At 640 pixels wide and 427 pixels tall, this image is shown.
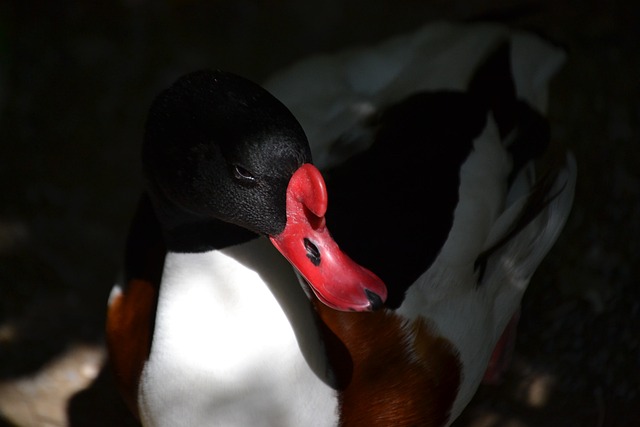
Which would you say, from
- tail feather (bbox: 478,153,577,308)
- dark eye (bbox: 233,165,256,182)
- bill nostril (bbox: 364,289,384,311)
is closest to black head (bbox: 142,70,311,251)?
dark eye (bbox: 233,165,256,182)

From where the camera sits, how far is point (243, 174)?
1.41 metres

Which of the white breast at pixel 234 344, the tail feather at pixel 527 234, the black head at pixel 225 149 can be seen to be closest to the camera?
the black head at pixel 225 149

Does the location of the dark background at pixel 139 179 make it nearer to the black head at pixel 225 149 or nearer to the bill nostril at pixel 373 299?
the black head at pixel 225 149

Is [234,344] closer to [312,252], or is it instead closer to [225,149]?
[312,252]

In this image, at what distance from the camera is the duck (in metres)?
1.42

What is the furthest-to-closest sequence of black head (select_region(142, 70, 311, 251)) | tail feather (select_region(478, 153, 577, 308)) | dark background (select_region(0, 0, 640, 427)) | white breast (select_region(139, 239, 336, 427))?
1. dark background (select_region(0, 0, 640, 427))
2. tail feather (select_region(478, 153, 577, 308))
3. white breast (select_region(139, 239, 336, 427))
4. black head (select_region(142, 70, 311, 251))

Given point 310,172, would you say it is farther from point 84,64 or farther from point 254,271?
point 84,64

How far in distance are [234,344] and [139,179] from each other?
118cm

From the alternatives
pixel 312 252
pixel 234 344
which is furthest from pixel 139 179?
pixel 312 252

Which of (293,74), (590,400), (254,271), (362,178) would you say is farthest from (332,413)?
(293,74)

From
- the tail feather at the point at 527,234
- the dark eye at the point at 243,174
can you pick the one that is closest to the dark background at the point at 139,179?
the tail feather at the point at 527,234

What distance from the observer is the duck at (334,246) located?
4.64ft

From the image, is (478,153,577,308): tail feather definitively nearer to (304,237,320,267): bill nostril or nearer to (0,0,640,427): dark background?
(0,0,640,427): dark background

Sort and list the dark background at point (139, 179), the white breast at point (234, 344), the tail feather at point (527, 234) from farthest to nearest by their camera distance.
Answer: the dark background at point (139, 179)
the tail feather at point (527, 234)
the white breast at point (234, 344)
